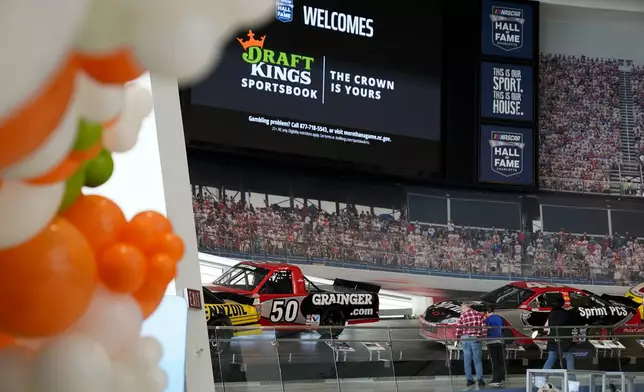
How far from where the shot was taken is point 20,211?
Result: 30.1 inches

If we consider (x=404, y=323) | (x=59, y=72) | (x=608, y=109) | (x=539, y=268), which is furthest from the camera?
(x=608, y=109)

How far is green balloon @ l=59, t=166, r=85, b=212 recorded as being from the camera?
93 centimetres

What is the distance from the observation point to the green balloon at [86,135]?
0.88 metres

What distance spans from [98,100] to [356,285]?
44.2 ft

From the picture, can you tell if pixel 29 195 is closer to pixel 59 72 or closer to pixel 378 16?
pixel 59 72

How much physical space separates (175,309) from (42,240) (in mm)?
1134

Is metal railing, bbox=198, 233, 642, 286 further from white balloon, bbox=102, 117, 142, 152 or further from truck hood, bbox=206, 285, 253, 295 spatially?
white balloon, bbox=102, 117, 142, 152

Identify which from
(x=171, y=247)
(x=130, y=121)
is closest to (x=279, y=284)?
(x=171, y=247)

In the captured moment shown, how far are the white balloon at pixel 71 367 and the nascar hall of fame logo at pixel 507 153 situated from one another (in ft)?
50.3

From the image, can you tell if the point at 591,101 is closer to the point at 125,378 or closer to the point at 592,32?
the point at 592,32

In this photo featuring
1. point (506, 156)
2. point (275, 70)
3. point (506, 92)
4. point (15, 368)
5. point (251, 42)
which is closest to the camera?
point (15, 368)

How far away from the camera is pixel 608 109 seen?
1820 cm

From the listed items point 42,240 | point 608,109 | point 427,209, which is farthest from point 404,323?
point 42,240

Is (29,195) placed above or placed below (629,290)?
above
